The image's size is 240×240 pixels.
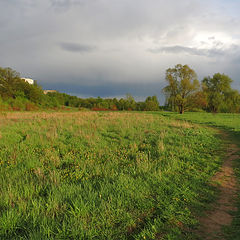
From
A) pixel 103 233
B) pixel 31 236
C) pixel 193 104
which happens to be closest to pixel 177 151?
pixel 103 233

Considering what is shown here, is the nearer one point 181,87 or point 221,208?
point 221,208

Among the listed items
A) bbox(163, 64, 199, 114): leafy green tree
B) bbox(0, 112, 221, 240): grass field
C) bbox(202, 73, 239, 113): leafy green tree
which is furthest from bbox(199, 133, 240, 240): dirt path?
bbox(202, 73, 239, 113): leafy green tree

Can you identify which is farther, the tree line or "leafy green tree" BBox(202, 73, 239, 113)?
"leafy green tree" BBox(202, 73, 239, 113)

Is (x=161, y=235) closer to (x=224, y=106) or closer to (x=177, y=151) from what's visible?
(x=177, y=151)

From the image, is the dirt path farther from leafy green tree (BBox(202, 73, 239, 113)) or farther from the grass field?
leafy green tree (BBox(202, 73, 239, 113))

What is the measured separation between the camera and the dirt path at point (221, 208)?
11.5ft

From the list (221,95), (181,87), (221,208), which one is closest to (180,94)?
(181,87)

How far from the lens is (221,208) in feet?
14.3

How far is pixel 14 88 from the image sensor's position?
57.1 meters

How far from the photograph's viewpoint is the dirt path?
349 cm

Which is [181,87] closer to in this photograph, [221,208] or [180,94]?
[180,94]

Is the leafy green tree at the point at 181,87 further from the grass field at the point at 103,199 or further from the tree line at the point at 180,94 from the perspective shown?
the grass field at the point at 103,199

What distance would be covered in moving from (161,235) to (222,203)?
93.4 inches

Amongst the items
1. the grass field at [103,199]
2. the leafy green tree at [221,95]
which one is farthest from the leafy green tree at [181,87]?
the grass field at [103,199]
